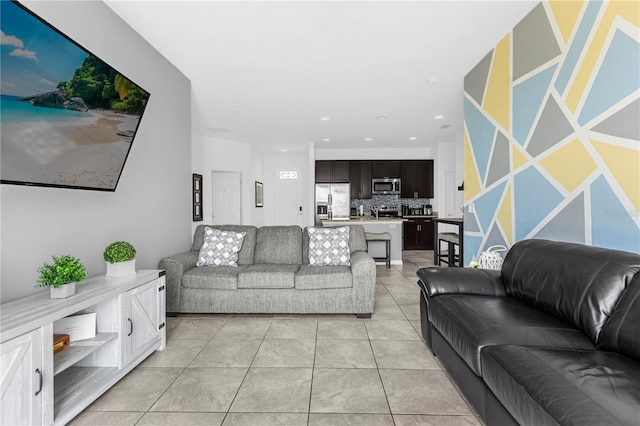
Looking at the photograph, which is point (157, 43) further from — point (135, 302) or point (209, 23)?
point (135, 302)

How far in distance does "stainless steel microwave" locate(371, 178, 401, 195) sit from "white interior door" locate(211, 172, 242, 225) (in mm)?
3547

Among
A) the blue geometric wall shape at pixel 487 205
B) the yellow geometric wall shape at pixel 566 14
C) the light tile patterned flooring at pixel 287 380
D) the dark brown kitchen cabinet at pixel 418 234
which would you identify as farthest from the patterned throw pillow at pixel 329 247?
the dark brown kitchen cabinet at pixel 418 234

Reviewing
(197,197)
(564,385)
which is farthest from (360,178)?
(564,385)

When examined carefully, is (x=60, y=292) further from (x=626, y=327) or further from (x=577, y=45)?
(x=577, y=45)

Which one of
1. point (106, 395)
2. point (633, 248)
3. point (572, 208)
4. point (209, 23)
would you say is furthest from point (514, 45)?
point (106, 395)

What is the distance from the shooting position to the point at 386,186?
8.12 m

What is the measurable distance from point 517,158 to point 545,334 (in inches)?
70.9

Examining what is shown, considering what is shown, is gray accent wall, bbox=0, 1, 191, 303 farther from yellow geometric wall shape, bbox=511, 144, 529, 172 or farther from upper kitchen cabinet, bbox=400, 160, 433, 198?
upper kitchen cabinet, bbox=400, 160, 433, 198

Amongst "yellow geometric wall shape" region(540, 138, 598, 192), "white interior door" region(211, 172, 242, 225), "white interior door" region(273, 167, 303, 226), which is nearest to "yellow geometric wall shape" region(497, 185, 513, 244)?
"yellow geometric wall shape" region(540, 138, 598, 192)

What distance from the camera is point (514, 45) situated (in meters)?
2.76

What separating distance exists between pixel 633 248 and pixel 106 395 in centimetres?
327

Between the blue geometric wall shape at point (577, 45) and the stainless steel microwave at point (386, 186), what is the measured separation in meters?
5.84

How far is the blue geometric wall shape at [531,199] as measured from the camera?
2375mm

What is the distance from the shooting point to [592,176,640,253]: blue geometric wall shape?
5.75 ft
